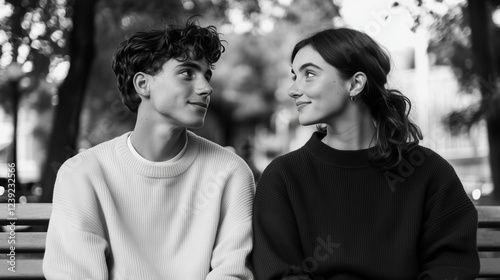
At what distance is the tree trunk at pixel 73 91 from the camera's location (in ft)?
30.8

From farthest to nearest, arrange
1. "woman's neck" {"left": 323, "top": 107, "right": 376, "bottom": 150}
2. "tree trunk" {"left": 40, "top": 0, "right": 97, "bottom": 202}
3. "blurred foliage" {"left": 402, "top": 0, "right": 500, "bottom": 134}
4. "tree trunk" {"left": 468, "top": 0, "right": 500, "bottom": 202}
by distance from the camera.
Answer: "blurred foliage" {"left": 402, "top": 0, "right": 500, "bottom": 134}, "tree trunk" {"left": 40, "top": 0, "right": 97, "bottom": 202}, "tree trunk" {"left": 468, "top": 0, "right": 500, "bottom": 202}, "woman's neck" {"left": 323, "top": 107, "right": 376, "bottom": 150}

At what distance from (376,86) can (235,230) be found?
96cm

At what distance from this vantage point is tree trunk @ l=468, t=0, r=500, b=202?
9.08 metres

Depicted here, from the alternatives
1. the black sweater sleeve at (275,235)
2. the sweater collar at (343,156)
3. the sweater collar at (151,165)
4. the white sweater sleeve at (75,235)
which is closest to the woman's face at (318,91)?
the sweater collar at (343,156)

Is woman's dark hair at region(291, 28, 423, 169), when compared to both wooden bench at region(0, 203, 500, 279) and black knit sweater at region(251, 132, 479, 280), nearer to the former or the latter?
black knit sweater at region(251, 132, 479, 280)

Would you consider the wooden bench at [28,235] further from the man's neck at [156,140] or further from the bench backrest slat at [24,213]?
the man's neck at [156,140]

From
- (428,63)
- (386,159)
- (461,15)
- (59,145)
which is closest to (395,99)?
(386,159)

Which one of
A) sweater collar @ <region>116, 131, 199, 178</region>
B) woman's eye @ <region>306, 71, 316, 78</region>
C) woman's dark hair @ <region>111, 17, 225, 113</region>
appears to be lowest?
sweater collar @ <region>116, 131, 199, 178</region>

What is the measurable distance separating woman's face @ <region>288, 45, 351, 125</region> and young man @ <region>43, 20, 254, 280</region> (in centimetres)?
41

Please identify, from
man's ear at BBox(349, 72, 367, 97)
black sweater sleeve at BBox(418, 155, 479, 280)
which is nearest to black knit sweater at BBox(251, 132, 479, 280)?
black sweater sleeve at BBox(418, 155, 479, 280)

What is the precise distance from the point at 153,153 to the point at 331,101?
844 mm

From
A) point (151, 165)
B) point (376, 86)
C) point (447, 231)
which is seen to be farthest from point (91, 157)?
point (447, 231)

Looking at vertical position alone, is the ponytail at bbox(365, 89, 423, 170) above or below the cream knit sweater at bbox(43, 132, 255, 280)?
above

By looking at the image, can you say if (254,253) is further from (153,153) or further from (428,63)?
(428,63)
